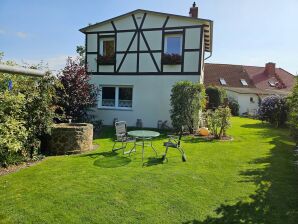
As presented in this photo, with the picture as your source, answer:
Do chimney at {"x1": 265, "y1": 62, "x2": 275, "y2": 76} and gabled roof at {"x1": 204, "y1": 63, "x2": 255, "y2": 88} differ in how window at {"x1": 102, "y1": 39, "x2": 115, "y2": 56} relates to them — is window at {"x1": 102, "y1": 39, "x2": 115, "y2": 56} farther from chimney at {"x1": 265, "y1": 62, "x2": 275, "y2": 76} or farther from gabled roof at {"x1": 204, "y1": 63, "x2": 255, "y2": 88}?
chimney at {"x1": 265, "y1": 62, "x2": 275, "y2": 76}

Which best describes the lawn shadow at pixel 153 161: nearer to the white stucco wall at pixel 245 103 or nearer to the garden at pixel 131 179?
the garden at pixel 131 179

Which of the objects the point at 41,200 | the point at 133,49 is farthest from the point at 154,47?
the point at 41,200

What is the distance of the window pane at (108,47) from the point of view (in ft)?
51.1

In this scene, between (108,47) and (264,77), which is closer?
(108,47)

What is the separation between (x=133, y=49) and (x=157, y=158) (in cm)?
854

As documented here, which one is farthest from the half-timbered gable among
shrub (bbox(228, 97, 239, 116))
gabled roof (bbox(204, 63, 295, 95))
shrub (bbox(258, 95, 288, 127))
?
gabled roof (bbox(204, 63, 295, 95))

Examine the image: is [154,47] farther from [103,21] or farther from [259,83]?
[259,83]

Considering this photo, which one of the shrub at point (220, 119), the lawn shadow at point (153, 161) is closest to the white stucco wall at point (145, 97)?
the shrub at point (220, 119)

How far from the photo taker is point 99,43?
1557cm

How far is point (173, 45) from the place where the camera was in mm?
14312

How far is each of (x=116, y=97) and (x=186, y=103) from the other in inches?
192

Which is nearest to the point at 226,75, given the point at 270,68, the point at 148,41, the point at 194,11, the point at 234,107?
the point at 270,68

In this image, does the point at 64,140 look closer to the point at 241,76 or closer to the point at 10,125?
the point at 10,125

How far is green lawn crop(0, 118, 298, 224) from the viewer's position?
4.43 meters
